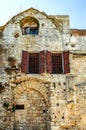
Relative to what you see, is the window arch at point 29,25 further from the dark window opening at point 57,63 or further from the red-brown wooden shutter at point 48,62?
the dark window opening at point 57,63

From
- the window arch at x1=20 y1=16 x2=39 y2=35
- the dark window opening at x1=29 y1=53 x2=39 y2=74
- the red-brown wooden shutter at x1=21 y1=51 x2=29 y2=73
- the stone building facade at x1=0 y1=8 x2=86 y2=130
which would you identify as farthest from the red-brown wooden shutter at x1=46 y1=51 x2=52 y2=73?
the window arch at x1=20 y1=16 x2=39 y2=35

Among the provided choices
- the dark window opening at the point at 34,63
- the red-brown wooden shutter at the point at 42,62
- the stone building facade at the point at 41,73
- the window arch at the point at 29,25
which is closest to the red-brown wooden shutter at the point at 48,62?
the stone building facade at the point at 41,73

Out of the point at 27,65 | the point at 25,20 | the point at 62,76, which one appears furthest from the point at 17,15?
the point at 62,76

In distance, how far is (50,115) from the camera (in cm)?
1553

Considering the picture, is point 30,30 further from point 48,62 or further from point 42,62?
point 48,62

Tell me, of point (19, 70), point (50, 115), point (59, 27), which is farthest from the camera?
point (59, 27)

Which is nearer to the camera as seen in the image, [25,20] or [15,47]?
[15,47]

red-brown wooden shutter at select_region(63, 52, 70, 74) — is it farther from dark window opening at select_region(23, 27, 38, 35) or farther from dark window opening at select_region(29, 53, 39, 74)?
dark window opening at select_region(23, 27, 38, 35)

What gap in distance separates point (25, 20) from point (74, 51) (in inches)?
179

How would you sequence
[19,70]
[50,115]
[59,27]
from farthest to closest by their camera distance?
[59,27]
[19,70]
[50,115]

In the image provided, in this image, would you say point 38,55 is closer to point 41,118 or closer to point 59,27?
point 59,27

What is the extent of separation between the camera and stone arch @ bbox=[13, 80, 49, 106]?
53.0 ft

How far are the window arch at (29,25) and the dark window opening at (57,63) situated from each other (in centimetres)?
257

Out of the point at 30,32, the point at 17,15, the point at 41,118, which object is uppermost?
the point at 17,15
